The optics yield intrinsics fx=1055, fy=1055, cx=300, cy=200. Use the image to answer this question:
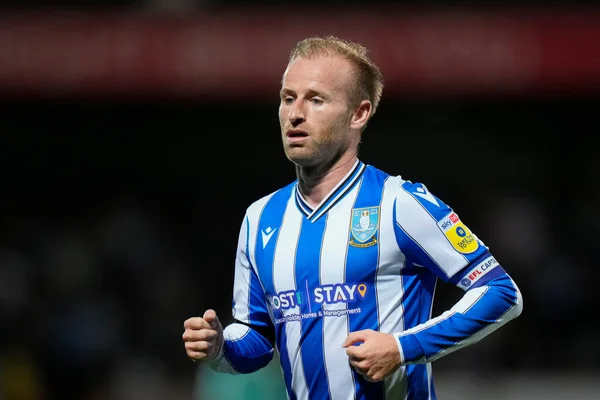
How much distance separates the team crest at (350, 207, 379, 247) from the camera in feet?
12.2

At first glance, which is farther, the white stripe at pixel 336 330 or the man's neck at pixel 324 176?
the man's neck at pixel 324 176

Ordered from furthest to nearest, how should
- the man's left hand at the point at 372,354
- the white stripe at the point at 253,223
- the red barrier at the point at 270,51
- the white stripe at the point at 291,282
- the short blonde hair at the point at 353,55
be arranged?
1. the red barrier at the point at 270,51
2. the white stripe at the point at 253,223
3. the short blonde hair at the point at 353,55
4. the white stripe at the point at 291,282
5. the man's left hand at the point at 372,354

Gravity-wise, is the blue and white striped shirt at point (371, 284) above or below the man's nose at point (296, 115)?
below

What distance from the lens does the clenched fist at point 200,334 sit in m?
3.64

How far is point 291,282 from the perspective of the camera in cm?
384

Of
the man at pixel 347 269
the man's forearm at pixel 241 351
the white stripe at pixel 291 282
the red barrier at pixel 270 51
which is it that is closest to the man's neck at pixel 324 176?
the man at pixel 347 269

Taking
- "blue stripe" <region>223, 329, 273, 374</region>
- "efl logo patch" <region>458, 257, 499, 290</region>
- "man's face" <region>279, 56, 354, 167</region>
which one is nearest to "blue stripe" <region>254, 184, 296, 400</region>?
"blue stripe" <region>223, 329, 273, 374</region>

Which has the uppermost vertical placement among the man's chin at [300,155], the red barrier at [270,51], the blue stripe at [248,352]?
the red barrier at [270,51]

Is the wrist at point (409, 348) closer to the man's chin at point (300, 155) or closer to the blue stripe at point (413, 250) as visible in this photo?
the blue stripe at point (413, 250)

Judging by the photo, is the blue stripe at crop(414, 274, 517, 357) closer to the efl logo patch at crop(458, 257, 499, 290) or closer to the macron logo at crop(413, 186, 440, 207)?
the efl logo patch at crop(458, 257, 499, 290)

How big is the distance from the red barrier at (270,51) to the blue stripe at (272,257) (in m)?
7.96

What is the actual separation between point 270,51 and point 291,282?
8.51 metres

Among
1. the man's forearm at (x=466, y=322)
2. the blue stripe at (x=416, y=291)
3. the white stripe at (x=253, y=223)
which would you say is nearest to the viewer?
the man's forearm at (x=466, y=322)

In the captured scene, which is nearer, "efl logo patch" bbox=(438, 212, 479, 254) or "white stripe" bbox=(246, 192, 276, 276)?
"efl logo patch" bbox=(438, 212, 479, 254)
